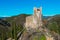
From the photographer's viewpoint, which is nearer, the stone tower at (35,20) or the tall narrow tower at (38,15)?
the stone tower at (35,20)

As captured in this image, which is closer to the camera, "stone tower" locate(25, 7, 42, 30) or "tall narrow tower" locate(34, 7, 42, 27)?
"stone tower" locate(25, 7, 42, 30)

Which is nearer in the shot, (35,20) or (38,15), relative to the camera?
(35,20)

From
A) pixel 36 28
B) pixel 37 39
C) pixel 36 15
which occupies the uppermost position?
pixel 36 15

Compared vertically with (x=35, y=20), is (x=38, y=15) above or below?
above

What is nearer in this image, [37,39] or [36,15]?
[37,39]

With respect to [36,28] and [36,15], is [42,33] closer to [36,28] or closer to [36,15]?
[36,28]

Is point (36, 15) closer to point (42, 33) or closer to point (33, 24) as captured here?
point (33, 24)

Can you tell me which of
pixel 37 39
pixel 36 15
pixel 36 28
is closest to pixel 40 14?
pixel 36 15

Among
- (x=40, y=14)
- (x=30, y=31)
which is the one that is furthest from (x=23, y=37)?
(x=40, y=14)

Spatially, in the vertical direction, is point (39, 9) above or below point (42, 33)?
above
